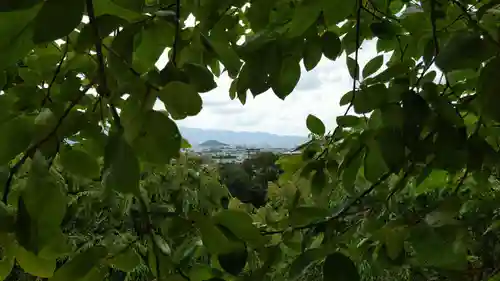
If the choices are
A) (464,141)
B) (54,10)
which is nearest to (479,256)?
(464,141)

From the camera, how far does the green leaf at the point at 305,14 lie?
0.43m

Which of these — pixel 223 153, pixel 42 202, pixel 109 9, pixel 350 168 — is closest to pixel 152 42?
pixel 109 9

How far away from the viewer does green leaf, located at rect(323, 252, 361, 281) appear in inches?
17.3

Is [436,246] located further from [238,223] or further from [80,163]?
[80,163]

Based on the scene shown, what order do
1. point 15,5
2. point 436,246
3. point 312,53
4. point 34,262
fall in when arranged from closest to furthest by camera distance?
1. point 15,5
2. point 34,262
3. point 436,246
4. point 312,53

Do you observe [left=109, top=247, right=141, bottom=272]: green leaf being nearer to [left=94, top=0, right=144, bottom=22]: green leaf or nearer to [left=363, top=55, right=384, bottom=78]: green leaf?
[left=94, top=0, right=144, bottom=22]: green leaf

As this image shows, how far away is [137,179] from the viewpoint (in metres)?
0.31

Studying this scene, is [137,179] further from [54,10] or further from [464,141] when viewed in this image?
[464,141]

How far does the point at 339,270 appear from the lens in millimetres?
443

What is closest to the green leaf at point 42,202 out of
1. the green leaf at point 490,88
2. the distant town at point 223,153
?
the green leaf at point 490,88

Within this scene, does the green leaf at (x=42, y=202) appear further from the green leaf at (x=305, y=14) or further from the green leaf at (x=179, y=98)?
the green leaf at (x=305, y=14)

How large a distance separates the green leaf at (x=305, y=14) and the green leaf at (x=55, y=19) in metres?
0.20

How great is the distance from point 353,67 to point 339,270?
0.96 ft

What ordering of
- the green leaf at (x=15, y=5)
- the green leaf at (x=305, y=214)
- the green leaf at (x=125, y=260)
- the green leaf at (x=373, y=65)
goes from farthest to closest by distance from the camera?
the green leaf at (x=373, y=65), the green leaf at (x=305, y=214), the green leaf at (x=125, y=260), the green leaf at (x=15, y=5)
